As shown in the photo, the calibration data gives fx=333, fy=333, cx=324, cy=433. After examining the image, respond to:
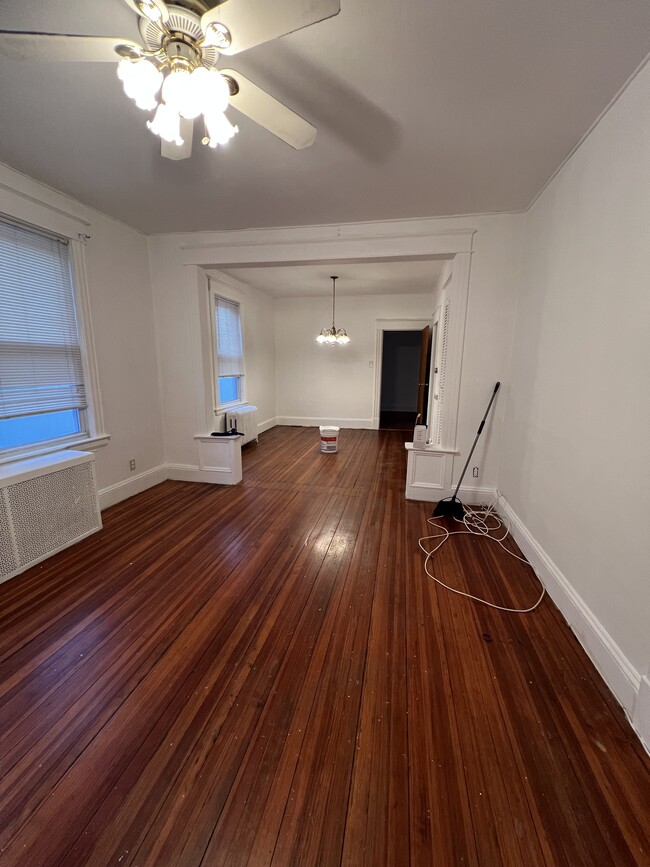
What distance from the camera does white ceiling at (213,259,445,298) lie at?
177 inches

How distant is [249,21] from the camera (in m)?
1.04

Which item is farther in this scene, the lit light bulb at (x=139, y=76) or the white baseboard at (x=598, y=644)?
the white baseboard at (x=598, y=644)

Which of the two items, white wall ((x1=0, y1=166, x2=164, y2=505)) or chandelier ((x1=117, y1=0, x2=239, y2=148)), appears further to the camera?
white wall ((x1=0, y1=166, x2=164, y2=505))

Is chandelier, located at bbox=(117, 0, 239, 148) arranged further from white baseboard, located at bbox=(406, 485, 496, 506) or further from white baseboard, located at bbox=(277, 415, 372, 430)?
white baseboard, located at bbox=(277, 415, 372, 430)

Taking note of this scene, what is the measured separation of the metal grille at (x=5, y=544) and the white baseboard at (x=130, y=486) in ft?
2.91

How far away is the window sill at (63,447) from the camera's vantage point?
2.39 meters

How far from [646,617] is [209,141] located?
8.31ft

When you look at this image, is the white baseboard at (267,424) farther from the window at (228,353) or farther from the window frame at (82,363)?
the window frame at (82,363)

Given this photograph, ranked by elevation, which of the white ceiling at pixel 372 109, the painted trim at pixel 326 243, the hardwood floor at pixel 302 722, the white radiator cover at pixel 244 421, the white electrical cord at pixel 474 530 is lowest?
the hardwood floor at pixel 302 722

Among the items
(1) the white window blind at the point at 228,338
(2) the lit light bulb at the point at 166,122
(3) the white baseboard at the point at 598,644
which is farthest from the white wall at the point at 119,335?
(3) the white baseboard at the point at 598,644

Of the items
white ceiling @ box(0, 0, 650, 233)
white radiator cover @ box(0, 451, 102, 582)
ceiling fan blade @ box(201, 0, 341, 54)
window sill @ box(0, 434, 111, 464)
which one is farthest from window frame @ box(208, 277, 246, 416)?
ceiling fan blade @ box(201, 0, 341, 54)

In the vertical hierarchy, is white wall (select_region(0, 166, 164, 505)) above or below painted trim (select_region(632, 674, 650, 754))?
above

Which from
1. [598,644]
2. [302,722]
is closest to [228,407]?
[302,722]

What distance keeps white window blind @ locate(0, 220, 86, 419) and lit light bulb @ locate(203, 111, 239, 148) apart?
2066mm
